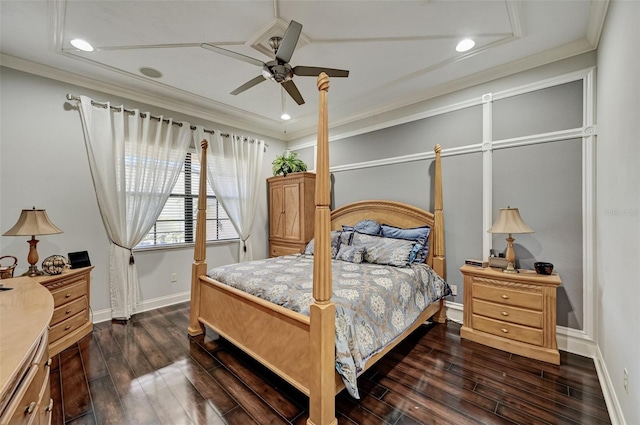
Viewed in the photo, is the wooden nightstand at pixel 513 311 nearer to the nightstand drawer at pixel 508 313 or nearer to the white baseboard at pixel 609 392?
the nightstand drawer at pixel 508 313

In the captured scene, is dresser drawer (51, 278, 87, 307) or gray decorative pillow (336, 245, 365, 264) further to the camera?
gray decorative pillow (336, 245, 365, 264)

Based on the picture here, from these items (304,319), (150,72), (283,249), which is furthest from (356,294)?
(150,72)

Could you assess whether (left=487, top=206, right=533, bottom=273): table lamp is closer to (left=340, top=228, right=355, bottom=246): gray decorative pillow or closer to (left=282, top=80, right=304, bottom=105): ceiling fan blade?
(left=340, top=228, right=355, bottom=246): gray decorative pillow

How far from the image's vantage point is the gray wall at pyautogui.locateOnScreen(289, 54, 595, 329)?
8.32 ft

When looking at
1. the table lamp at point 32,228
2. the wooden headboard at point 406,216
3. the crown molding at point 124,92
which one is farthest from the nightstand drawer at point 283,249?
→ the table lamp at point 32,228

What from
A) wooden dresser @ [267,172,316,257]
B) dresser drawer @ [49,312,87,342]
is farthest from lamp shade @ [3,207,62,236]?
wooden dresser @ [267,172,316,257]

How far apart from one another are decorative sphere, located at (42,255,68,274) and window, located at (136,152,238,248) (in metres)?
0.94

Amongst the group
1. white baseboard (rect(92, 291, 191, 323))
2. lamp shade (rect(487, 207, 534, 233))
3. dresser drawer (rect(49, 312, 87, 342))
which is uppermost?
lamp shade (rect(487, 207, 534, 233))

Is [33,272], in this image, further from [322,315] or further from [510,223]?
[510,223]

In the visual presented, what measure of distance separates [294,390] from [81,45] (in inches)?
141

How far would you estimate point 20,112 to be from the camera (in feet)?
9.13

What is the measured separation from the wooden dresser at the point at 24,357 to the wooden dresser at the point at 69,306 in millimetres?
1242

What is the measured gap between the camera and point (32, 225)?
2443 millimetres

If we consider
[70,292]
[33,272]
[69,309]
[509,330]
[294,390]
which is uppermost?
[33,272]
